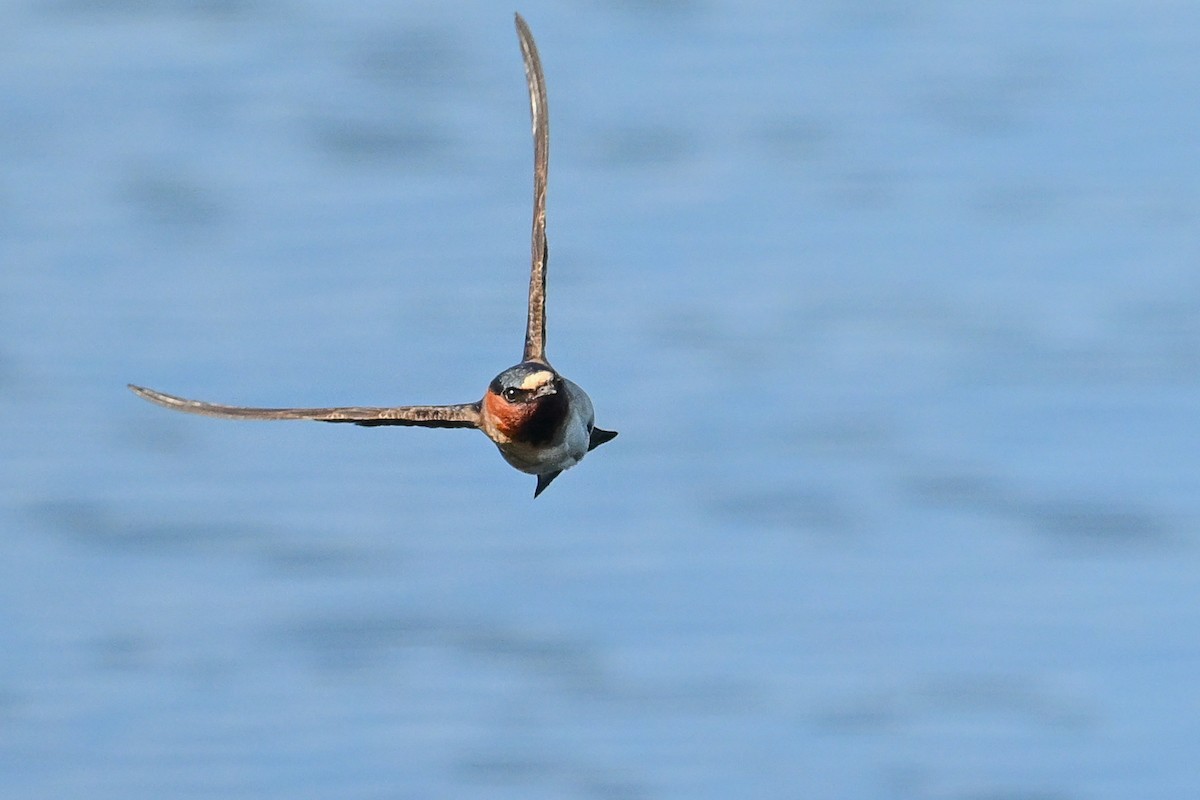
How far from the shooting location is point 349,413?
22.9 feet

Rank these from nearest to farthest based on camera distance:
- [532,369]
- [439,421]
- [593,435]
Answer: [532,369]
[439,421]
[593,435]

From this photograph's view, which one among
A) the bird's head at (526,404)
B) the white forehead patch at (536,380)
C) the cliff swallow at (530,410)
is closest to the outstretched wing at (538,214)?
the cliff swallow at (530,410)

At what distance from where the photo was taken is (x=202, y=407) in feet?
23.5

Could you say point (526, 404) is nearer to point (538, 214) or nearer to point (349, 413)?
point (349, 413)

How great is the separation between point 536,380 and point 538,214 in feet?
3.02

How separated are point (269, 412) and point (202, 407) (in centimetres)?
34

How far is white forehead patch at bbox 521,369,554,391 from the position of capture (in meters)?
6.79

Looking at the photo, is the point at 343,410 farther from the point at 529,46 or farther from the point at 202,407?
the point at 529,46

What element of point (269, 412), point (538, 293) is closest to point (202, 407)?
point (269, 412)

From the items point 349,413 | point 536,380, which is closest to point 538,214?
point 536,380

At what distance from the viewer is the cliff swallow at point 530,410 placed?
687 centimetres

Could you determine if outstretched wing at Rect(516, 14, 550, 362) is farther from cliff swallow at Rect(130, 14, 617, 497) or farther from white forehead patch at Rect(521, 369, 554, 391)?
white forehead patch at Rect(521, 369, 554, 391)

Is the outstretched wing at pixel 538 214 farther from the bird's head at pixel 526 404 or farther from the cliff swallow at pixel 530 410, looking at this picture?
the bird's head at pixel 526 404

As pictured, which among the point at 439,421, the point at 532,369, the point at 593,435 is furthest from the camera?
the point at 593,435
